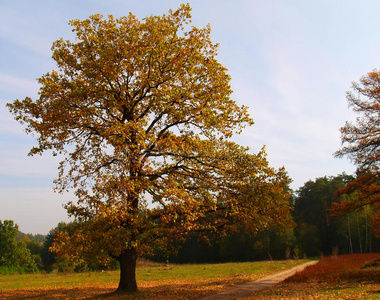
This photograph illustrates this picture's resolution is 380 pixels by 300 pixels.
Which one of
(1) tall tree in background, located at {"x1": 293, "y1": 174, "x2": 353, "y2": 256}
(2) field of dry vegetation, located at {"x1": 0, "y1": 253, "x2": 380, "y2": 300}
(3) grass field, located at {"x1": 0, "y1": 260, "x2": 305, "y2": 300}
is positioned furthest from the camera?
(1) tall tree in background, located at {"x1": 293, "y1": 174, "x2": 353, "y2": 256}

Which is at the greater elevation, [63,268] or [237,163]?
[237,163]

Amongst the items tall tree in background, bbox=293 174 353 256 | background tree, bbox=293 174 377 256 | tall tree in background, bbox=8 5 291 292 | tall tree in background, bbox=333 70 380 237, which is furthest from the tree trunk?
tall tree in background, bbox=293 174 353 256

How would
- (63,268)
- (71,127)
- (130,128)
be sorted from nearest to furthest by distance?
1. (130,128)
2. (71,127)
3. (63,268)

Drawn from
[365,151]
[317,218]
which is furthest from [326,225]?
[365,151]

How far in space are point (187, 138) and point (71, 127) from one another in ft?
17.5

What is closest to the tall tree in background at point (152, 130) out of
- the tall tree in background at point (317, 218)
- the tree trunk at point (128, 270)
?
the tree trunk at point (128, 270)

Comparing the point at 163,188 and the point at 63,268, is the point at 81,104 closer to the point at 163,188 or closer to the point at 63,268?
the point at 163,188

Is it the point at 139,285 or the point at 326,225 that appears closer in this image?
the point at 139,285

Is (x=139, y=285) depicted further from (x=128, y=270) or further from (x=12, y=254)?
(x=12, y=254)

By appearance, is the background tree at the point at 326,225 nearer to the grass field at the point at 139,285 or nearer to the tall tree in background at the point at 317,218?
the tall tree in background at the point at 317,218

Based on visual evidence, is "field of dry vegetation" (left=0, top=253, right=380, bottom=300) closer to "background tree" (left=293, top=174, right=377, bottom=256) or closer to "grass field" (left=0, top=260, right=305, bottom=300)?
"grass field" (left=0, top=260, right=305, bottom=300)

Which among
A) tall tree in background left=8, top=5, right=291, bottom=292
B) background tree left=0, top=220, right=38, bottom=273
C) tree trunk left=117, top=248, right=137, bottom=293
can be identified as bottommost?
background tree left=0, top=220, right=38, bottom=273

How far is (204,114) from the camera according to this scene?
14.4 m

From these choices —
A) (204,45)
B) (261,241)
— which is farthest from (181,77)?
(261,241)
